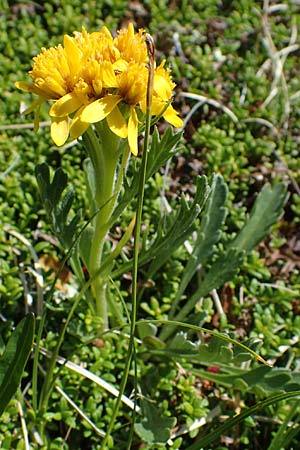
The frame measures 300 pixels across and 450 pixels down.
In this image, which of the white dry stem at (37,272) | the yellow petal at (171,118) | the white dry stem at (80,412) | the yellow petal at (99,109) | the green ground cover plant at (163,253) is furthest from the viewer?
the white dry stem at (37,272)

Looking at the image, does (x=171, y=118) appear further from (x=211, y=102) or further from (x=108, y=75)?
(x=211, y=102)

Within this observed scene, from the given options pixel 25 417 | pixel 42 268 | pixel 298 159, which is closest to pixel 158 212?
pixel 42 268

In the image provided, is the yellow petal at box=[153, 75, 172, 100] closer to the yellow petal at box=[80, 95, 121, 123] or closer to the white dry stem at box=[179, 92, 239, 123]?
the yellow petal at box=[80, 95, 121, 123]

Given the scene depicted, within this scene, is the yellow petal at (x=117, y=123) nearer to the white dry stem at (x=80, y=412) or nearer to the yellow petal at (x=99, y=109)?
the yellow petal at (x=99, y=109)

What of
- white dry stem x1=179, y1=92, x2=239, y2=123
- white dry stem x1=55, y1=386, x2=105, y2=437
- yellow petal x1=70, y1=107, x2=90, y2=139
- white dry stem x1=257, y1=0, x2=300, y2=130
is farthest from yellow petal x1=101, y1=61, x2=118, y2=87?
white dry stem x1=257, y1=0, x2=300, y2=130

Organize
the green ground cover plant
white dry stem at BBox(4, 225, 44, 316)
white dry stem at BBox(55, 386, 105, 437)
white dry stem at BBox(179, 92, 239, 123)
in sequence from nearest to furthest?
the green ground cover plant, white dry stem at BBox(55, 386, 105, 437), white dry stem at BBox(4, 225, 44, 316), white dry stem at BBox(179, 92, 239, 123)

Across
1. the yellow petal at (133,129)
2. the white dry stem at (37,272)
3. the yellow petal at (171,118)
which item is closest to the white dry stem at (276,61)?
the white dry stem at (37,272)

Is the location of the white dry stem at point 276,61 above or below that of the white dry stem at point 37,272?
above


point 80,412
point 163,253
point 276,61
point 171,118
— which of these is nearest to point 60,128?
point 171,118
